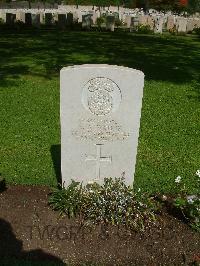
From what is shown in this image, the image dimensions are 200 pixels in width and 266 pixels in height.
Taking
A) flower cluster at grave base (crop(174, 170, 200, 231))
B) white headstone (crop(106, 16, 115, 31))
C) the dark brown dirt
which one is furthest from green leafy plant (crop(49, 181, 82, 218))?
white headstone (crop(106, 16, 115, 31))

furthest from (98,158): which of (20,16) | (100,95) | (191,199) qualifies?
(20,16)

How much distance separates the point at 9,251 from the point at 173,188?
286 centimetres

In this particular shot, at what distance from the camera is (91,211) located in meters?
5.97

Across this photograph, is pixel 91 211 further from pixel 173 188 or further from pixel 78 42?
pixel 78 42

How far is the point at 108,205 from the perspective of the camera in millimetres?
5957

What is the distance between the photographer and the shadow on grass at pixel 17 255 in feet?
17.3

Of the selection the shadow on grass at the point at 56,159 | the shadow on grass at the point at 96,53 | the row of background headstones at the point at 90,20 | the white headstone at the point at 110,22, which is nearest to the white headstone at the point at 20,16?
the row of background headstones at the point at 90,20

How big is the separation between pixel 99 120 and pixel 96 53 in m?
11.6

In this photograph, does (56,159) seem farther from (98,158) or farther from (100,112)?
(100,112)

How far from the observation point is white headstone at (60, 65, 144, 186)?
5766 millimetres

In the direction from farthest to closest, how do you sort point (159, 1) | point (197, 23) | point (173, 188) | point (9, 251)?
point (159, 1) → point (197, 23) → point (173, 188) → point (9, 251)

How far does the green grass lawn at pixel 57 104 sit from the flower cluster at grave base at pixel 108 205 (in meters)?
0.91

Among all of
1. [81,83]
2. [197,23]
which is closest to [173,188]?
[81,83]

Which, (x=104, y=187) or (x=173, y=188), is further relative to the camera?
(x=173, y=188)
